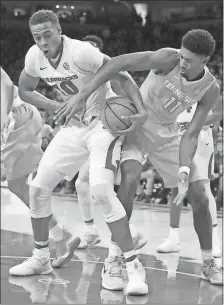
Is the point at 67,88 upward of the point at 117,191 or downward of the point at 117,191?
upward

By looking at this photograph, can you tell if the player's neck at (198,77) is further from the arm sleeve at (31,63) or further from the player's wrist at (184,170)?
the arm sleeve at (31,63)

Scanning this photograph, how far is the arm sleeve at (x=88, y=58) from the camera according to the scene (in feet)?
10.6

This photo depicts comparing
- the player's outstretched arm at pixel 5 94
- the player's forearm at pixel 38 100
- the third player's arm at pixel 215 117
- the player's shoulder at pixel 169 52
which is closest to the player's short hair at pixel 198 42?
the player's shoulder at pixel 169 52

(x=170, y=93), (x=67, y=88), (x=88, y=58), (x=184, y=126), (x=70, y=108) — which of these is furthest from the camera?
(x=184, y=126)

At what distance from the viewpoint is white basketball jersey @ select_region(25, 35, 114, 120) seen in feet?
10.6

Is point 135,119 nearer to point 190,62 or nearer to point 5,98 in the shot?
point 190,62

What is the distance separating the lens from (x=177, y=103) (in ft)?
11.4

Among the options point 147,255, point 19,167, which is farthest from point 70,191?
point 19,167

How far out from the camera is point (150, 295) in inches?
134

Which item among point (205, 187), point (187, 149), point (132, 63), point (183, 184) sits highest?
point (132, 63)

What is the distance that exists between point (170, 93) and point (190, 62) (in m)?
0.29

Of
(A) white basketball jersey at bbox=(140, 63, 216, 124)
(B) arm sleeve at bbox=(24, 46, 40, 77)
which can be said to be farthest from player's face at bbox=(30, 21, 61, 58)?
(A) white basketball jersey at bbox=(140, 63, 216, 124)

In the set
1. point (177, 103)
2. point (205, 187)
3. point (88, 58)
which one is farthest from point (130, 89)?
point (205, 187)

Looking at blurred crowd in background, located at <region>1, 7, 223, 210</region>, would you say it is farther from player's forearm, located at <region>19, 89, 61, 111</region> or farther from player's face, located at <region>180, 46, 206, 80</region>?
player's face, located at <region>180, 46, 206, 80</region>
